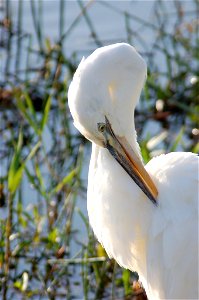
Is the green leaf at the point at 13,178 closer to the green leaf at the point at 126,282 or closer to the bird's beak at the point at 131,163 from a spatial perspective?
the green leaf at the point at 126,282

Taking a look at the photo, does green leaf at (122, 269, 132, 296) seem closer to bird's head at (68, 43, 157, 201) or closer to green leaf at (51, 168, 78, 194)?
green leaf at (51, 168, 78, 194)

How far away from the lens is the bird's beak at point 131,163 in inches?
138

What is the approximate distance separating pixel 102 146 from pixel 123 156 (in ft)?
0.28

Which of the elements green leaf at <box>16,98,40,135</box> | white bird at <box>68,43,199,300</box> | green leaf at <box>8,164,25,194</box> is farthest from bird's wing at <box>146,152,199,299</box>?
green leaf at <box>16,98,40,135</box>

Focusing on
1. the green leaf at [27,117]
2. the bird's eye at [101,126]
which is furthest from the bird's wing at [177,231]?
the green leaf at [27,117]

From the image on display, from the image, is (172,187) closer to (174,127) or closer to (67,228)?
(67,228)

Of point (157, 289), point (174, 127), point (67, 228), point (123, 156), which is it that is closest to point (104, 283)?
point (67, 228)

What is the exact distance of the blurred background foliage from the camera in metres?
4.61

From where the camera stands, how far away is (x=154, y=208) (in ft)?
11.8

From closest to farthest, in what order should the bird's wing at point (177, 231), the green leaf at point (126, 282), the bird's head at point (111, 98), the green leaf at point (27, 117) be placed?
the bird's head at point (111, 98) → the bird's wing at point (177, 231) → the green leaf at point (126, 282) → the green leaf at point (27, 117)

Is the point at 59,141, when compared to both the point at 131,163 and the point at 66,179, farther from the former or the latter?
the point at 131,163

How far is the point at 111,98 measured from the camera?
346 centimetres

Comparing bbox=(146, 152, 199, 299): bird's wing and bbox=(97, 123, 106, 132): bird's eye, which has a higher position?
bbox=(97, 123, 106, 132): bird's eye

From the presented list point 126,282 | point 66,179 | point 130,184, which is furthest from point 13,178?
point 130,184
